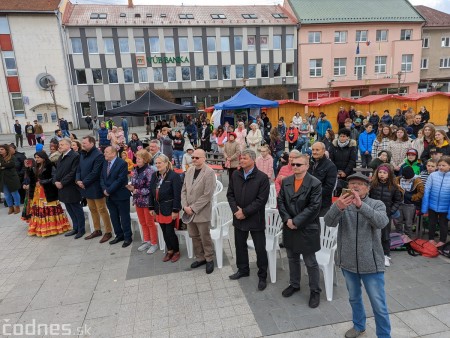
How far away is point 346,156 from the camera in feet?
18.6

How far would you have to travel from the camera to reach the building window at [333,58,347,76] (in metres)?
32.4

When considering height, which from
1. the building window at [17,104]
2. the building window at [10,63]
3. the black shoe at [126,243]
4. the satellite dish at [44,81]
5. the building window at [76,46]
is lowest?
the black shoe at [126,243]

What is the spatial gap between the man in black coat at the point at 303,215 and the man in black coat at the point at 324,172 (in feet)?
3.20

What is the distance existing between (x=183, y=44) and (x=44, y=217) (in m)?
27.9

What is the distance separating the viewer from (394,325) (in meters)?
3.02

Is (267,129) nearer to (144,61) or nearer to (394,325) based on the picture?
(394,325)

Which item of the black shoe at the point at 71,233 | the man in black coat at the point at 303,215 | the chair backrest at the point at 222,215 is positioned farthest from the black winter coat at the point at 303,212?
the black shoe at the point at 71,233

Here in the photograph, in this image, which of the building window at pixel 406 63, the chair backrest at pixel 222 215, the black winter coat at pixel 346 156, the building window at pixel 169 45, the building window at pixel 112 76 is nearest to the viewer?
the chair backrest at pixel 222 215

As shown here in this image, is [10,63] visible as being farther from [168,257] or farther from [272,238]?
[272,238]

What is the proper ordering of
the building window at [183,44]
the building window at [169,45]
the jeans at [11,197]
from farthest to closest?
the building window at [183,44]
the building window at [169,45]
the jeans at [11,197]

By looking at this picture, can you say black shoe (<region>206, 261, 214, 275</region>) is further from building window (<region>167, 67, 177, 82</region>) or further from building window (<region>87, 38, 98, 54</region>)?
building window (<region>87, 38, 98, 54</region>)

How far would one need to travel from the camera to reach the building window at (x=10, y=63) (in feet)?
86.7

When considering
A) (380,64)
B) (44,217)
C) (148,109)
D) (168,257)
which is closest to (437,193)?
(168,257)

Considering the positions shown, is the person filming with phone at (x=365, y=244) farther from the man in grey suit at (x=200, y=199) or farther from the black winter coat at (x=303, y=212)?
the man in grey suit at (x=200, y=199)
